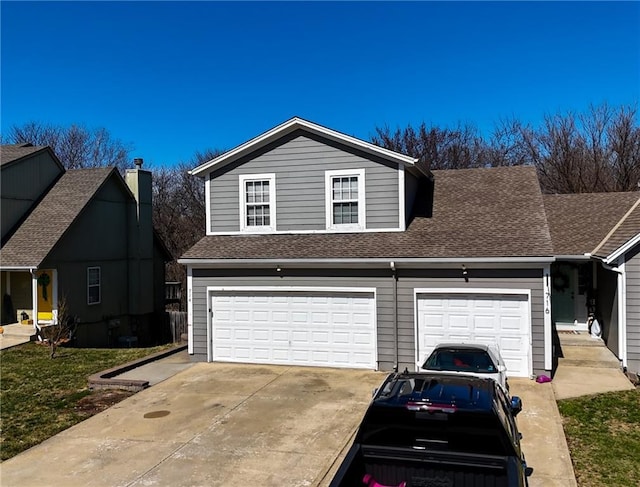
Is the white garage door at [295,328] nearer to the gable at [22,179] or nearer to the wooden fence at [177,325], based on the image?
the wooden fence at [177,325]

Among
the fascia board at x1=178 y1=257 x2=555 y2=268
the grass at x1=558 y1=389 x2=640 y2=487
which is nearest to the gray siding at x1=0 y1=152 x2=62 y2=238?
the fascia board at x1=178 y1=257 x2=555 y2=268

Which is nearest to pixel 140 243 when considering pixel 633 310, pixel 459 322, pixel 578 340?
pixel 459 322

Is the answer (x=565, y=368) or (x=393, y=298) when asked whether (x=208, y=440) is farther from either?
(x=565, y=368)

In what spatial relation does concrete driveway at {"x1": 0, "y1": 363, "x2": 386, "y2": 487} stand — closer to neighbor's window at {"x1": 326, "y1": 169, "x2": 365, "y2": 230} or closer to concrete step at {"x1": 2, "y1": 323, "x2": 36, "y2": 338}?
neighbor's window at {"x1": 326, "y1": 169, "x2": 365, "y2": 230}

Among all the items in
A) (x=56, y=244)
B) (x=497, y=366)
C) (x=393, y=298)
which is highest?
(x=56, y=244)

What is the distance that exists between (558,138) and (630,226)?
24.0 meters

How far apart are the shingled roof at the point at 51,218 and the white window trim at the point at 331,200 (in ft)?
34.5

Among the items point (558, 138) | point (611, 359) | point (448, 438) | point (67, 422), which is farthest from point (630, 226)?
point (558, 138)

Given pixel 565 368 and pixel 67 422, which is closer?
pixel 67 422

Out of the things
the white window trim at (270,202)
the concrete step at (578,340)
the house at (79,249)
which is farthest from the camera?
the house at (79,249)

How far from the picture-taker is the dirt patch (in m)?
10.7

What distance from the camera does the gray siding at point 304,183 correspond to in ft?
47.5

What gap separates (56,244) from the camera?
62.7 feet

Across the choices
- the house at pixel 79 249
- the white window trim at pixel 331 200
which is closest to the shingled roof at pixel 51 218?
the house at pixel 79 249
